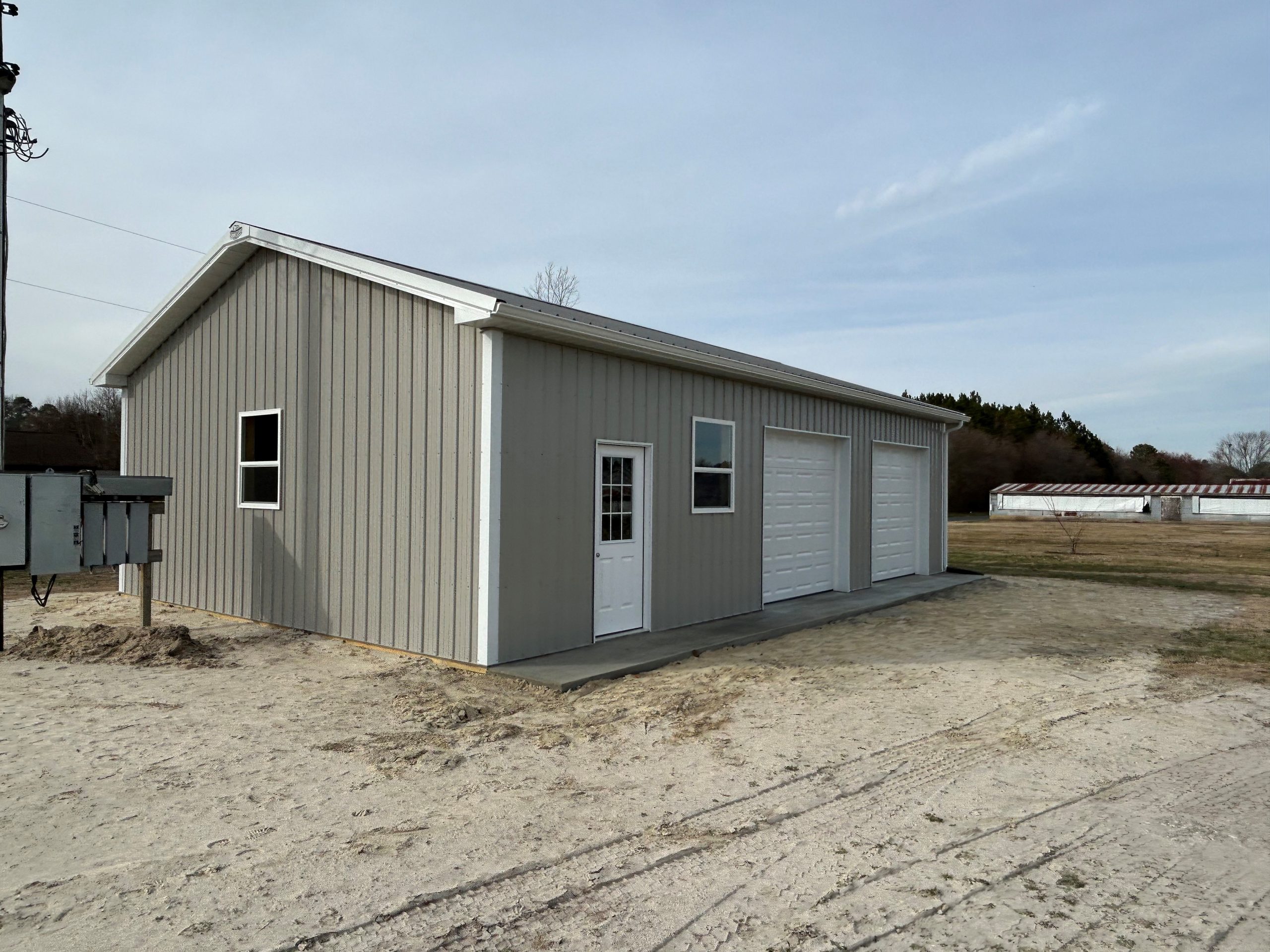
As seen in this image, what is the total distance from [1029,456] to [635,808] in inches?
2074

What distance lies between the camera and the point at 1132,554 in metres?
20.6

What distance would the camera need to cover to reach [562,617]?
7.17 metres

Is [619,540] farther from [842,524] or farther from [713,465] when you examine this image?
[842,524]

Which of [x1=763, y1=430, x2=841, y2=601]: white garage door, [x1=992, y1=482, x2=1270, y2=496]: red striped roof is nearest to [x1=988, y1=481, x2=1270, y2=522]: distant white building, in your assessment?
[x1=992, y1=482, x2=1270, y2=496]: red striped roof

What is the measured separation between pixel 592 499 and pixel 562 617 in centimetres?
112

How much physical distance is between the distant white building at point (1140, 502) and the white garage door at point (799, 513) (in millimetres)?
31108

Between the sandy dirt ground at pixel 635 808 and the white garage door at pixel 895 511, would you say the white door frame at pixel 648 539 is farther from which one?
the white garage door at pixel 895 511

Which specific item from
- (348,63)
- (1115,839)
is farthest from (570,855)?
(348,63)

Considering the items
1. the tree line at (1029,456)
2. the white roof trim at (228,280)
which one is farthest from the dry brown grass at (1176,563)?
the tree line at (1029,456)

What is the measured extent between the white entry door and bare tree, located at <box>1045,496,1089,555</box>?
62.5 feet

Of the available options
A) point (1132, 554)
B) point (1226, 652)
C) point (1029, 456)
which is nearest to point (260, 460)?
point (1226, 652)

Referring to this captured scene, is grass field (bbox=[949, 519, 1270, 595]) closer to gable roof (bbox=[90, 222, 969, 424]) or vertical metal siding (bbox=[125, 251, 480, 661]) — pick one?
gable roof (bbox=[90, 222, 969, 424])

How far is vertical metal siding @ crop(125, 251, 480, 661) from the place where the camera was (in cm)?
682

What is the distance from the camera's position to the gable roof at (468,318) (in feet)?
21.3
